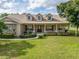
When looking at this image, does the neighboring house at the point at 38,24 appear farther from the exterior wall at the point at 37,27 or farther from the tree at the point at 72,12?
the tree at the point at 72,12

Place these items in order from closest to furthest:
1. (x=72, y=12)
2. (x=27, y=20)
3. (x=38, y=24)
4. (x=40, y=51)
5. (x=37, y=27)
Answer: (x=40, y=51), (x=72, y=12), (x=38, y=24), (x=27, y=20), (x=37, y=27)

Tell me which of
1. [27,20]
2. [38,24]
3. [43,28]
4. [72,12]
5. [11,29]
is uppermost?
[72,12]

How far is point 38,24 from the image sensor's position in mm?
52281

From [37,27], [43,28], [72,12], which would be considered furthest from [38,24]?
[72,12]

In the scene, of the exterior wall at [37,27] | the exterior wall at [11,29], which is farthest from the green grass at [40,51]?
the exterior wall at [37,27]

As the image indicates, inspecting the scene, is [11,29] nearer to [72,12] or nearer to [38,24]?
[38,24]

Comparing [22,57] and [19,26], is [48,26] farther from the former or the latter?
[22,57]

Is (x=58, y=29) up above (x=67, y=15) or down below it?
below

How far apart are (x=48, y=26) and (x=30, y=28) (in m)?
4.34

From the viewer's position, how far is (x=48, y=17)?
175ft

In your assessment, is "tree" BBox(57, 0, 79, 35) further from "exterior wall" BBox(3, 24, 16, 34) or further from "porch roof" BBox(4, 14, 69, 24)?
"exterior wall" BBox(3, 24, 16, 34)

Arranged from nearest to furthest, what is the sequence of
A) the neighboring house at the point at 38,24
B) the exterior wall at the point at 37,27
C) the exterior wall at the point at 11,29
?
1. the exterior wall at the point at 11,29
2. the exterior wall at the point at 37,27
3. the neighboring house at the point at 38,24

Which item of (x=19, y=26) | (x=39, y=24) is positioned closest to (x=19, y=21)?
(x=19, y=26)

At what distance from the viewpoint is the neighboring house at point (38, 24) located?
50344 mm
